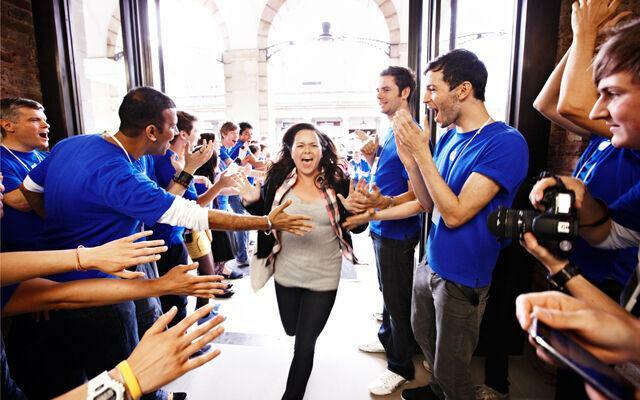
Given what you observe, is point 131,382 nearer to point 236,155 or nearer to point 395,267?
point 395,267

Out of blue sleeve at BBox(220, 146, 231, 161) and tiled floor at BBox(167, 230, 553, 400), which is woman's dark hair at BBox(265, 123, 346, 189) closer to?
tiled floor at BBox(167, 230, 553, 400)

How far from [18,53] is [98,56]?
2.34 m

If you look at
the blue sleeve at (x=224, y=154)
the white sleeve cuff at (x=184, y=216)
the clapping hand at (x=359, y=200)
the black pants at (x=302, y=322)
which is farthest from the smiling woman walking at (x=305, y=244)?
the blue sleeve at (x=224, y=154)

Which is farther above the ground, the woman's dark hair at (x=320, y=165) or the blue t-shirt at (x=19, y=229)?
the woman's dark hair at (x=320, y=165)

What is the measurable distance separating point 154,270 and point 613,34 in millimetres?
2470

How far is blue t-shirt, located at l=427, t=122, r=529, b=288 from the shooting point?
1367mm

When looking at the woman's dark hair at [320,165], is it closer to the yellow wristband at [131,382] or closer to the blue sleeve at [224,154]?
the yellow wristband at [131,382]

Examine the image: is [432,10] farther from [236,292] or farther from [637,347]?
[236,292]

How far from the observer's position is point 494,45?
2.90 meters

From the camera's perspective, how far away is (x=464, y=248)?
4.82 feet

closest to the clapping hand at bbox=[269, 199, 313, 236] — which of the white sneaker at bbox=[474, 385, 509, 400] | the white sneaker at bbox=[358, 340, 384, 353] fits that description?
the white sneaker at bbox=[358, 340, 384, 353]

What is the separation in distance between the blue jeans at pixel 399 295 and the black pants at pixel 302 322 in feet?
1.64

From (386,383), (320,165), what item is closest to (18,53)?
(320,165)

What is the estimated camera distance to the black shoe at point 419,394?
2045mm
